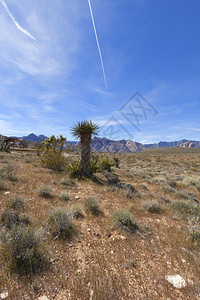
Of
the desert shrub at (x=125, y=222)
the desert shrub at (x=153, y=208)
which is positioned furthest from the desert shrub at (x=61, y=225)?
the desert shrub at (x=153, y=208)

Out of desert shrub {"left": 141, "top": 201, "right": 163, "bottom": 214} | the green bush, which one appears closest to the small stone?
the green bush

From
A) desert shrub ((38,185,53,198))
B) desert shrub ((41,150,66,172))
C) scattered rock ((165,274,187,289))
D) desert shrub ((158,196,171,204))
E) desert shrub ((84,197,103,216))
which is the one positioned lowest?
scattered rock ((165,274,187,289))

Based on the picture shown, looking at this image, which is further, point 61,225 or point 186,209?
point 186,209

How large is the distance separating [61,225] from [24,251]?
976 millimetres

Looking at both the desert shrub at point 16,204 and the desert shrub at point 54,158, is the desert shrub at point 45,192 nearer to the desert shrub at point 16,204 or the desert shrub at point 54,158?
the desert shrub at point 16,204

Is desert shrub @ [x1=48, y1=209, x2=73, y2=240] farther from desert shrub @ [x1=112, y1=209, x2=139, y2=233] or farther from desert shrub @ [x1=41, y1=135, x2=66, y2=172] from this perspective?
desert shrub @ [x1=41, y1=135, x2=66, y2=172]

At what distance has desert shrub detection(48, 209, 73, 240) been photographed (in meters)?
3.05

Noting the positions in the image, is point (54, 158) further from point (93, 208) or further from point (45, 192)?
point (93, 208)

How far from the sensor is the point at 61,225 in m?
3.14

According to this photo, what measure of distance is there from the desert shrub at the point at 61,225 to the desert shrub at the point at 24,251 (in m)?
0.63

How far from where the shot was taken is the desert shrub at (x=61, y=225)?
3047 mm

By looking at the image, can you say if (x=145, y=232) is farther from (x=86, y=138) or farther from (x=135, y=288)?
(x=86, y=138)

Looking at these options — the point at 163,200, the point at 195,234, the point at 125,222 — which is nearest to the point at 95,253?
the point at 125,222

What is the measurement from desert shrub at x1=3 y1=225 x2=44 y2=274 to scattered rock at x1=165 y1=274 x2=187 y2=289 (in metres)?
2.35
